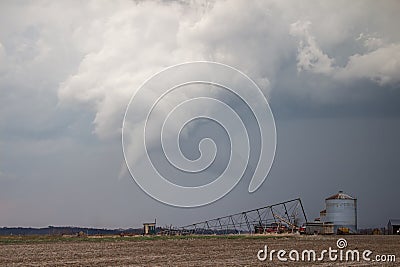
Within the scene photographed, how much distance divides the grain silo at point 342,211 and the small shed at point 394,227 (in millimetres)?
8927

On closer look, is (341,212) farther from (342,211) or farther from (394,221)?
(394,221)

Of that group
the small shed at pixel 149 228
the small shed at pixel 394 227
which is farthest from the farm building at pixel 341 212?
the small shed at pixel 149 228

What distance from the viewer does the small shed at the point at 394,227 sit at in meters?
92.6

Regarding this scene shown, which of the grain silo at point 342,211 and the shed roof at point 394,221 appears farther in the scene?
the shed roof at point 394,221

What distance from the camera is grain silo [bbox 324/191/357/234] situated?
86312mm

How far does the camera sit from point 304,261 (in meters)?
31.1

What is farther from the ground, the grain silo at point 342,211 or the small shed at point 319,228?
the grain silo at point 342,211

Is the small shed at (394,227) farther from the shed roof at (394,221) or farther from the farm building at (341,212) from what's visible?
the farm building at (341,212)

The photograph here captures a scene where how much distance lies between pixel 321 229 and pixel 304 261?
180 feet

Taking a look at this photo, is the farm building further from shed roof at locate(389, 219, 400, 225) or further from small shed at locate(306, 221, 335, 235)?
shed roof at locate(389, 219, 400, 225)

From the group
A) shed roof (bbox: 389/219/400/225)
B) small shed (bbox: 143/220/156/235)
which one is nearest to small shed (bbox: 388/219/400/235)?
shed roof (bbox: 389/219/400/225)

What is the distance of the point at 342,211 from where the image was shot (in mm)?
86938

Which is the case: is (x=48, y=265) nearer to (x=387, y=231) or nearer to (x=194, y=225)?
(x=194, y=225)

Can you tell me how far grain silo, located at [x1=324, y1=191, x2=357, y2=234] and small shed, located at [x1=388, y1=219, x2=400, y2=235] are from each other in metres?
8.93
